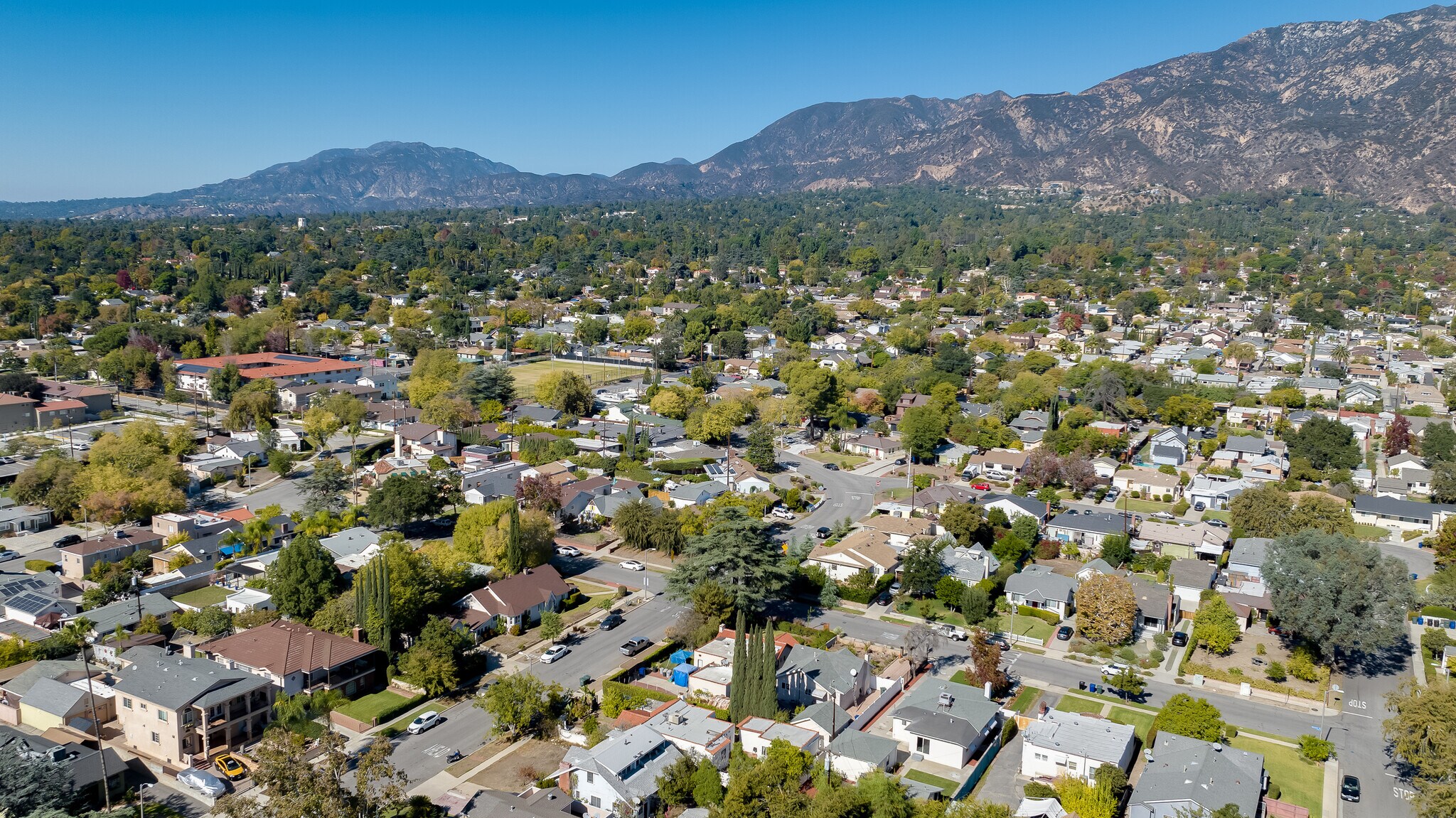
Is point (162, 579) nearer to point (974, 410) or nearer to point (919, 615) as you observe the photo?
point (919, 615)

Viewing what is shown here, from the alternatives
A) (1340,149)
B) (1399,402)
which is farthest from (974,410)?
(1340,149)

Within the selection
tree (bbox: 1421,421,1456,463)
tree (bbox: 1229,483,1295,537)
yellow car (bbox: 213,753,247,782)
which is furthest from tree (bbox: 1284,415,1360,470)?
yellow car (bbox: 213,753,247,782)

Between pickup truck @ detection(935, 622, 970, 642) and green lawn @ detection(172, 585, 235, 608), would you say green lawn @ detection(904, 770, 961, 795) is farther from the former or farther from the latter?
green lawn @ detection(172, 585, 235, 608)

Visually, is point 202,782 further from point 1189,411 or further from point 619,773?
point 1189,411

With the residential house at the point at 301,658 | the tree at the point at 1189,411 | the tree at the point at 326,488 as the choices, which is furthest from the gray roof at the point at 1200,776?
the tree at the point at 1189,411

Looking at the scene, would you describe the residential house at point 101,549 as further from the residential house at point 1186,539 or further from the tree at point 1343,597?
the tree at point 1343,597
